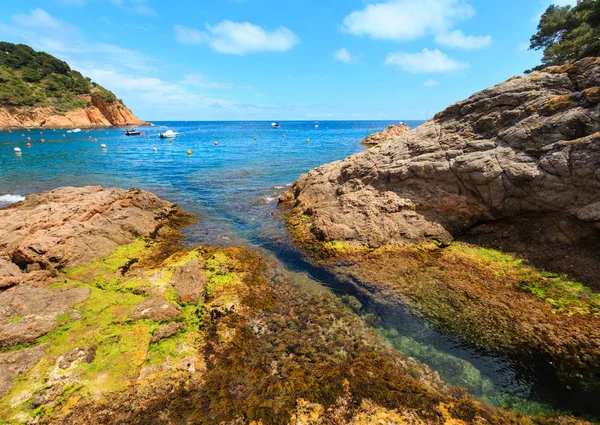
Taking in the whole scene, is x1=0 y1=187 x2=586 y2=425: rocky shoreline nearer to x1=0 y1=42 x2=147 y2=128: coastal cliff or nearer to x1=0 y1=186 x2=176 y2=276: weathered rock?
x1=0 y1=186 x2=176 y2=276: weathered rock

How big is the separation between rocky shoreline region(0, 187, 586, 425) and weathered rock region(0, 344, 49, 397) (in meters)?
0.02

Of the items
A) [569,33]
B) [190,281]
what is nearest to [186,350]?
[190,281]

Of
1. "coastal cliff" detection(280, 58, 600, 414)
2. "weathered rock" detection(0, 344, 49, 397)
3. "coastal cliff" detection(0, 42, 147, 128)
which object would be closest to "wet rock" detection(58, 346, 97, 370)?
"weathered rock" detection(0, 344, 49, 397)

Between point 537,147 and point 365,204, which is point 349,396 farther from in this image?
point 537,147

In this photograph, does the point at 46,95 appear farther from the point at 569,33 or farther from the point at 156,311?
the point at 569,33

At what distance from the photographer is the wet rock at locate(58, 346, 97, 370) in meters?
6.45

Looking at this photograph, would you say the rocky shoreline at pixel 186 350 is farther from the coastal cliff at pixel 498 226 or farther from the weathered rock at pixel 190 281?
the coastal cliff at pixel 498 226

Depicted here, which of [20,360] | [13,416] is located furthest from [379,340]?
[20,360]

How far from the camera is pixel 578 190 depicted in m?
10.3

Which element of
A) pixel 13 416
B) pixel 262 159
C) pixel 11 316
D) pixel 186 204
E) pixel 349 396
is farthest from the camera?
pixel 262 159

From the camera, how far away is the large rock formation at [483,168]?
10.5 meters

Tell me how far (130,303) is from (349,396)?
6732 mm

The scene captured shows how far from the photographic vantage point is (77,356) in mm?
6656

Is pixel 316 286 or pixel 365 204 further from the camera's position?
pixel 365 204
